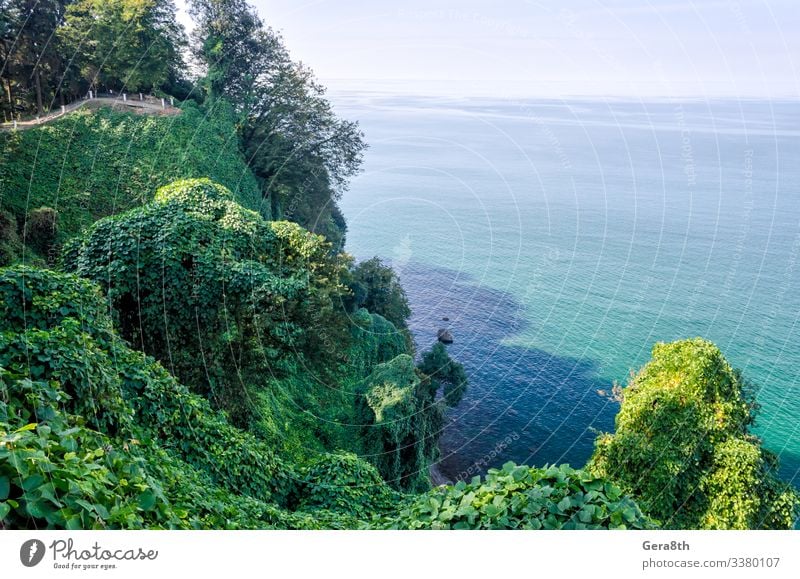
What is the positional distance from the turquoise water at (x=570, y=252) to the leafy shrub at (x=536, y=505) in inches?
617

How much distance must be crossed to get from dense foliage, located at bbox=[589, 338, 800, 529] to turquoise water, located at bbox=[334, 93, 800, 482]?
22.5 feet

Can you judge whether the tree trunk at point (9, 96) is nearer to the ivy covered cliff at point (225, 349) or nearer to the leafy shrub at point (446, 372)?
the ivy covered cliff at point (225, 349)

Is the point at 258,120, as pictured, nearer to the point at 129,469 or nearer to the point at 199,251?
the point at 199,251

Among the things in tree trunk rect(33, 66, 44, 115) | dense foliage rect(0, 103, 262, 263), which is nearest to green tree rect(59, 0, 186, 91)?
tree trunk rect(33, 66, 44, 115)

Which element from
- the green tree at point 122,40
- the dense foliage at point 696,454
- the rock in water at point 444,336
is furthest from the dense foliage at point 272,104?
the dense foliage at point 696,454

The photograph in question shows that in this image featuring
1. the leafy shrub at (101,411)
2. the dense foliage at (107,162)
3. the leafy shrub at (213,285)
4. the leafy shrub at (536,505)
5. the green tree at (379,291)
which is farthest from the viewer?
the green tree at (379,291)

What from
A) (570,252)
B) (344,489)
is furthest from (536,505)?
(570,252)

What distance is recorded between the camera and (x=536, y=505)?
475cm

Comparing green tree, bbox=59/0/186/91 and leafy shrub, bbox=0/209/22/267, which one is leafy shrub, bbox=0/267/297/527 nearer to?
leafy shrub, bbox=0/209/22/267

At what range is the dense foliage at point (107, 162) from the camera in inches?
683

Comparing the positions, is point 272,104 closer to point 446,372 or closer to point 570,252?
point 446,372

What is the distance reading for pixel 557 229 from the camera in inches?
1885

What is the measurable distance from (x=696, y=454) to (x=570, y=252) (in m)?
32.6

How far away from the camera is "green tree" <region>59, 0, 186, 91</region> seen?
74.2ft
